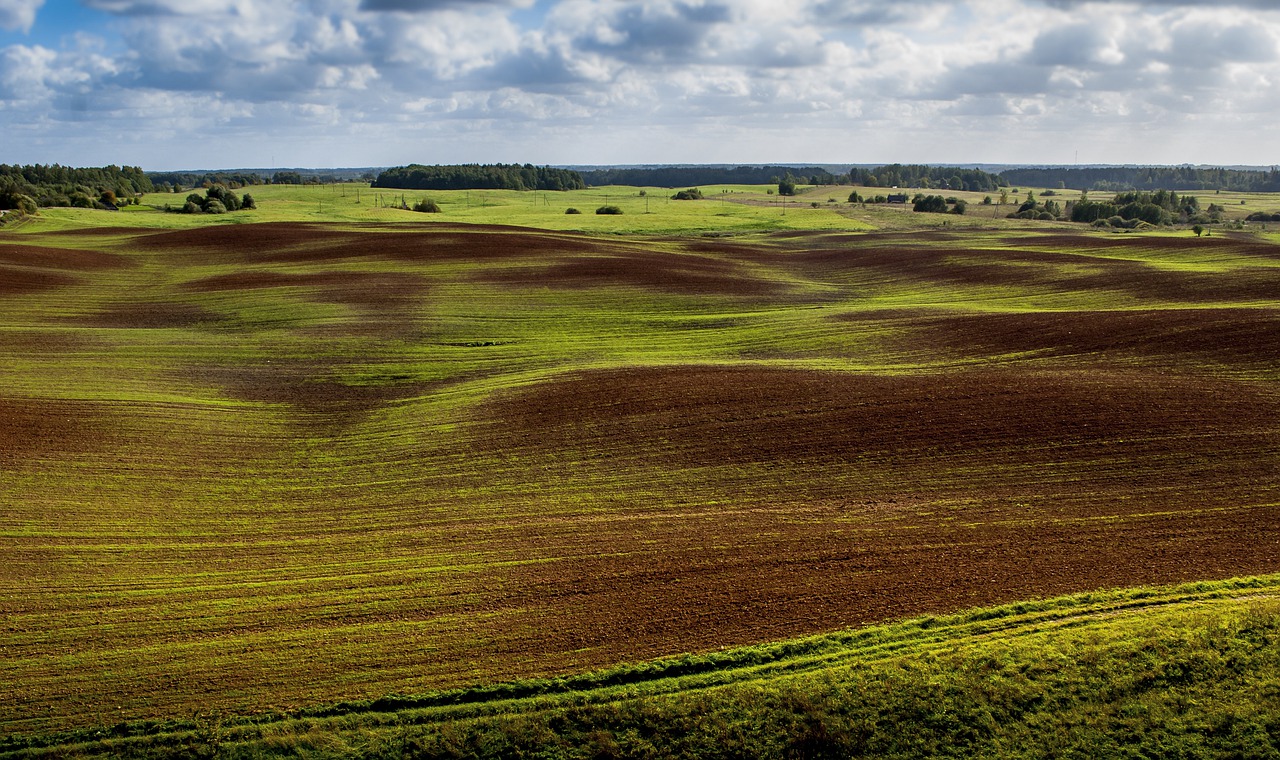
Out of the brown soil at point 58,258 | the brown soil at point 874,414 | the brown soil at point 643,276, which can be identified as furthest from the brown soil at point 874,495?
the brown soil at point 58,258

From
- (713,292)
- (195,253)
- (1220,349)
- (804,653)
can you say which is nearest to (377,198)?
(195,253)

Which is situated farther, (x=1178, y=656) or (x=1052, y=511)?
(x=1052, y=511)

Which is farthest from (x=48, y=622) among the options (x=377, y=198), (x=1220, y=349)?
(x=377, y=198)

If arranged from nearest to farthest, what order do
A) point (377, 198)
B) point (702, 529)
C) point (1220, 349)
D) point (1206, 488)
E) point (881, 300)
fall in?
point (702, 529) → point (1206, 488) → point (1220, 349) → point (881, 300) → point (377, 198)

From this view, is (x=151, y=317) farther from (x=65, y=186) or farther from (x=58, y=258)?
(x=65, y=186)

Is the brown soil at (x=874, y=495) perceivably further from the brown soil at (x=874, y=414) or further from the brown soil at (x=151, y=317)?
the brown soil at (x=151, y=317)

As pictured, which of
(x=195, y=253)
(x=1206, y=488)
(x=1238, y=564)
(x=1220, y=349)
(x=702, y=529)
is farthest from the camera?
(x=195, y=253)

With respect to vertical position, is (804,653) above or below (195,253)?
below

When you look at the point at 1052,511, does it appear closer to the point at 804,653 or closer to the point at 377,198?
the point at 804,653

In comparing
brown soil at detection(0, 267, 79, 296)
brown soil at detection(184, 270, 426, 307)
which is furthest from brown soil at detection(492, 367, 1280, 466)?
brown soil at detection(0, 267, 79, 296)
